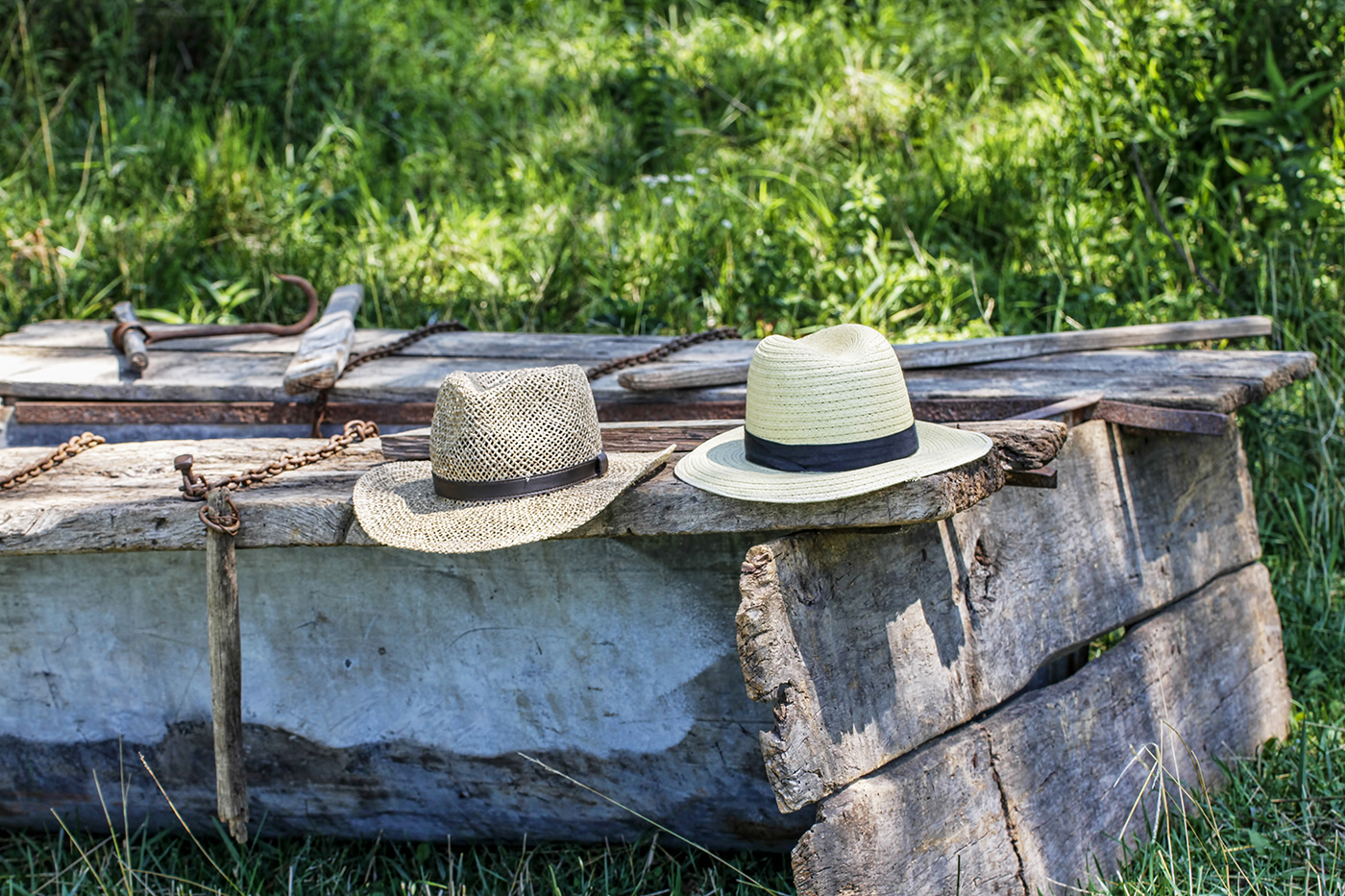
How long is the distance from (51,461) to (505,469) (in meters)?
1.29

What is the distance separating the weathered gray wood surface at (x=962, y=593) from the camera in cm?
191

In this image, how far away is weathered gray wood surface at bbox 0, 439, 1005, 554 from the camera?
189 centimetres

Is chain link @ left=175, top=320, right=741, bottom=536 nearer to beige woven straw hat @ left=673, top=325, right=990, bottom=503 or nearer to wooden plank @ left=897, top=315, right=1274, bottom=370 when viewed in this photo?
wooden plank @ left=897, top=315, right=1274, bottom=370

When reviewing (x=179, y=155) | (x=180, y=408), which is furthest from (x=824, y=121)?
(x=180, y=408)

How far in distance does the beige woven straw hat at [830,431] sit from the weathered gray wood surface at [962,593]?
0.13m

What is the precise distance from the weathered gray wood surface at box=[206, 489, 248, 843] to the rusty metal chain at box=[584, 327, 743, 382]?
3.83 feet

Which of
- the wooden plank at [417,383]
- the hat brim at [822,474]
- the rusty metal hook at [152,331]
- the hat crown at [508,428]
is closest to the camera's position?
the hat brim at [822,474]

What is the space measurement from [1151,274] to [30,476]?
3902 mm

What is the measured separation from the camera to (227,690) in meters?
2.23

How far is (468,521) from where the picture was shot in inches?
75.4

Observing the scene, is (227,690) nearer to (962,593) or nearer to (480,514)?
(480,514)

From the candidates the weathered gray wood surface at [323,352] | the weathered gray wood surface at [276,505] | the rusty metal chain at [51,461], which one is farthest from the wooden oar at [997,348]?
the rusty metal chain at [51,461]

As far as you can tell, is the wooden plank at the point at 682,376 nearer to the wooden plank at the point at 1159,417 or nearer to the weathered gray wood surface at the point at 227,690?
the wooden plank at the point at 1159,417

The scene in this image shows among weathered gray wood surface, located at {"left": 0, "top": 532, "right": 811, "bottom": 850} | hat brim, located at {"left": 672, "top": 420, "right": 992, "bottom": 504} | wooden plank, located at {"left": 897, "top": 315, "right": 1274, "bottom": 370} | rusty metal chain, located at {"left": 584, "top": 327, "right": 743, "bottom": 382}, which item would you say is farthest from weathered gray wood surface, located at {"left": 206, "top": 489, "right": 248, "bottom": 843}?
wooden plank, located at {"left": 897, "top": 315, "right": 1274, "bottom": 370}
